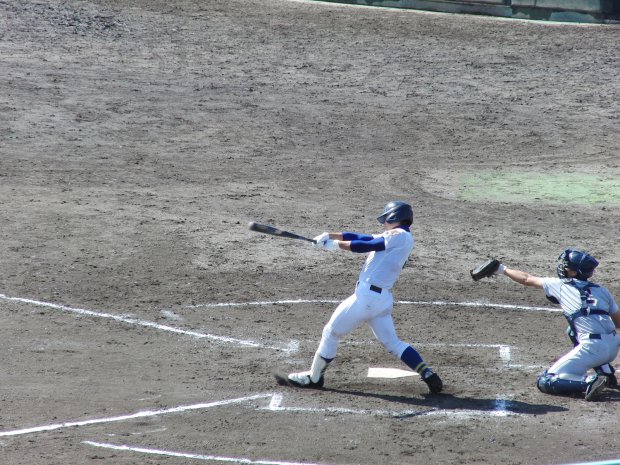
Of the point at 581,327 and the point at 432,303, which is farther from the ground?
the point at 581,327

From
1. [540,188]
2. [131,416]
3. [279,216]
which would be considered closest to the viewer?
[131,416]

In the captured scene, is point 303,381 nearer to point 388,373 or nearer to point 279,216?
point 388,373

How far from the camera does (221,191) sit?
15.0 metres

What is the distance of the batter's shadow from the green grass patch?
6835 millimetres

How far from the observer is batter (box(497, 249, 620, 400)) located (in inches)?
340

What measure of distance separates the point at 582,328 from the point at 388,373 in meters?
1.84

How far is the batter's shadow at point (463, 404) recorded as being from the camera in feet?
27.7

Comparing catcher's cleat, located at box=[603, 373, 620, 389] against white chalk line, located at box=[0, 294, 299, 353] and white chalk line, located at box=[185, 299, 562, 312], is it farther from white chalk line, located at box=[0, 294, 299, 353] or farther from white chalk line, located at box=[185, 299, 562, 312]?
white chalk line, located at box=[0, 294, 299, 353]

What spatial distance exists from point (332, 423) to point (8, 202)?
25.2 feet

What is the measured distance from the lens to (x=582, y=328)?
8688mm

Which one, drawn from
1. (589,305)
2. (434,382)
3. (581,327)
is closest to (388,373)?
(434,382)

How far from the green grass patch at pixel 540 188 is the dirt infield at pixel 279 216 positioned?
0.19 feet

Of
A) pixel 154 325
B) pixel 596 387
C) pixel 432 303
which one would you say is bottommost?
pixel 154 325

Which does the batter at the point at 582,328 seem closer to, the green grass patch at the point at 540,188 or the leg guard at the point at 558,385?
the leg guard at the point at 558,385
